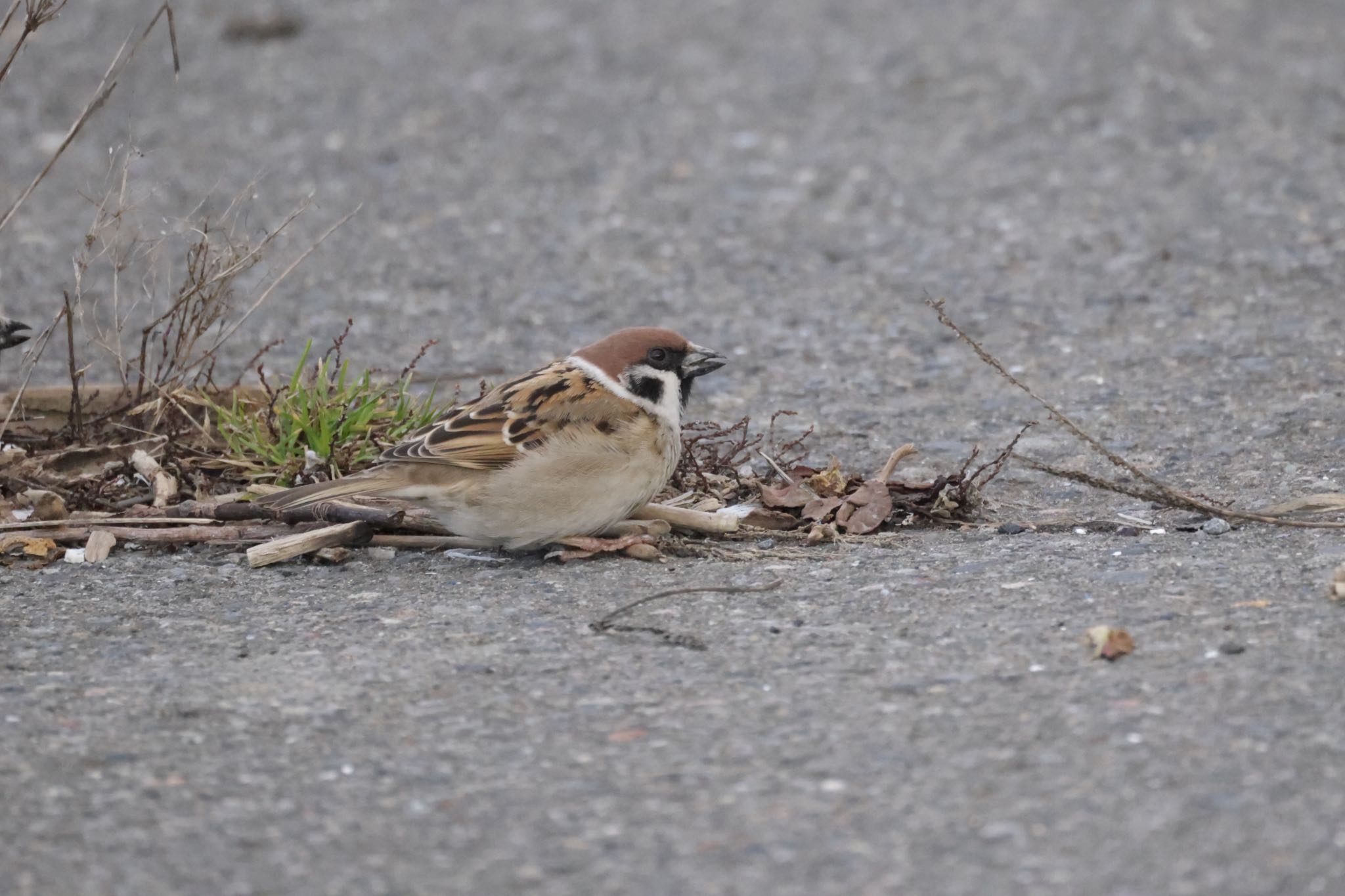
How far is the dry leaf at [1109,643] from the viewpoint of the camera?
407 centimetres

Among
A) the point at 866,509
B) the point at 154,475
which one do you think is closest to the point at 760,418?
the point at 866,509

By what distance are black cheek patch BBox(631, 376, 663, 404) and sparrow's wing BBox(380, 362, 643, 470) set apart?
10 centimetres

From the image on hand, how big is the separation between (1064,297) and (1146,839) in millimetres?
5250

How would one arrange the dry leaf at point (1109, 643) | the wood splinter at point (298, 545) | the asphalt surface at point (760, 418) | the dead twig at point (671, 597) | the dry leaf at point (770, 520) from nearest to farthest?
the asphalt surface at point (760, 418) → the dry leaf at point (1109, 643) → the dead twig at point (671, 597) → the wood splinter at point (298, 545) → the dry leaf at point (770, 520)

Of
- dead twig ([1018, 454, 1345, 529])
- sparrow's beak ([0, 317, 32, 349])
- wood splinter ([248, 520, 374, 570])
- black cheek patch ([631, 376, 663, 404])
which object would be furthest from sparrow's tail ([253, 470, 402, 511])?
dead twig ([1018, 454, 1345, 529])

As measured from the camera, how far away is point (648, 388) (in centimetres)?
530

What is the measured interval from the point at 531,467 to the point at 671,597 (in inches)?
25.7

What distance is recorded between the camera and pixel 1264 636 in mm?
4125

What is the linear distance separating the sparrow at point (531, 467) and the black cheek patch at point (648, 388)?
1cm

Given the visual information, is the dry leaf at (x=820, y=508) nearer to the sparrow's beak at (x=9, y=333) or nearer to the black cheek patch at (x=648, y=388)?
the black cheek patch at (x=648, y=388)

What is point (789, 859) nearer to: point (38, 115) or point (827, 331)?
point (827, 331)

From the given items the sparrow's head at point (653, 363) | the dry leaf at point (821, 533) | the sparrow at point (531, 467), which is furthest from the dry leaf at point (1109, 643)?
the sparrow's head at point (653, 363)

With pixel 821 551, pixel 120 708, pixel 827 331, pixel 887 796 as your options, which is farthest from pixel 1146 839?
pixel 827 331

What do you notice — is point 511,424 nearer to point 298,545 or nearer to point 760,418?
point 298,545
